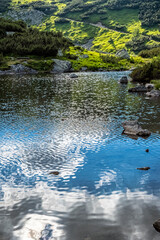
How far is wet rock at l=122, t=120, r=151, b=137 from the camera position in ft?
56.0

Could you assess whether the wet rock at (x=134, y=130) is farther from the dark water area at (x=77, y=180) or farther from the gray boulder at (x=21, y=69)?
the gray boulder at (x=21, y=69)

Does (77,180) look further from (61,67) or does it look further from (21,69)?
(61,67)

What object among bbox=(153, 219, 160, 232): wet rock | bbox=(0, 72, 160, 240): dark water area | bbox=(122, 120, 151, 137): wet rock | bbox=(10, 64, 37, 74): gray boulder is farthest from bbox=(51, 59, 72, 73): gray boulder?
bbox=(153, 219, 160, 232): wet rock

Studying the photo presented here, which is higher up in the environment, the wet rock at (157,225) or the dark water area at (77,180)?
the wet rock at (157,225)

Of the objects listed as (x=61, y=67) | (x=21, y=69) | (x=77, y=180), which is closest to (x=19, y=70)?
(x=21, y=69)

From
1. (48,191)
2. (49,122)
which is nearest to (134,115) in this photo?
(49,122)

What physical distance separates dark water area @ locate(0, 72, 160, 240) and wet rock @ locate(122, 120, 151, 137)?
571 millimetres

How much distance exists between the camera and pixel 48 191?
9766 mm

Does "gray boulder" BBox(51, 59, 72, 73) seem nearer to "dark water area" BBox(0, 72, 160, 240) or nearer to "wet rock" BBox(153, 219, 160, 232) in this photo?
"dark water area" BBox(0, 72, 160, 240)

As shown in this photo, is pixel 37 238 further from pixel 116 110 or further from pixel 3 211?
pixel 116 110

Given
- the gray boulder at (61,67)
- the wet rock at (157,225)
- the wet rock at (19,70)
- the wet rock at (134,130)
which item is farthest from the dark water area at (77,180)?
the gray boulder at (61,67)

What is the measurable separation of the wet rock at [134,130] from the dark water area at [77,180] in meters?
0.57

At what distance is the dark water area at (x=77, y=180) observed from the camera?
7.49 m

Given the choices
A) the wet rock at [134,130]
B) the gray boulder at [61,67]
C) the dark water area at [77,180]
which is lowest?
the gray boulder at [61,67]
